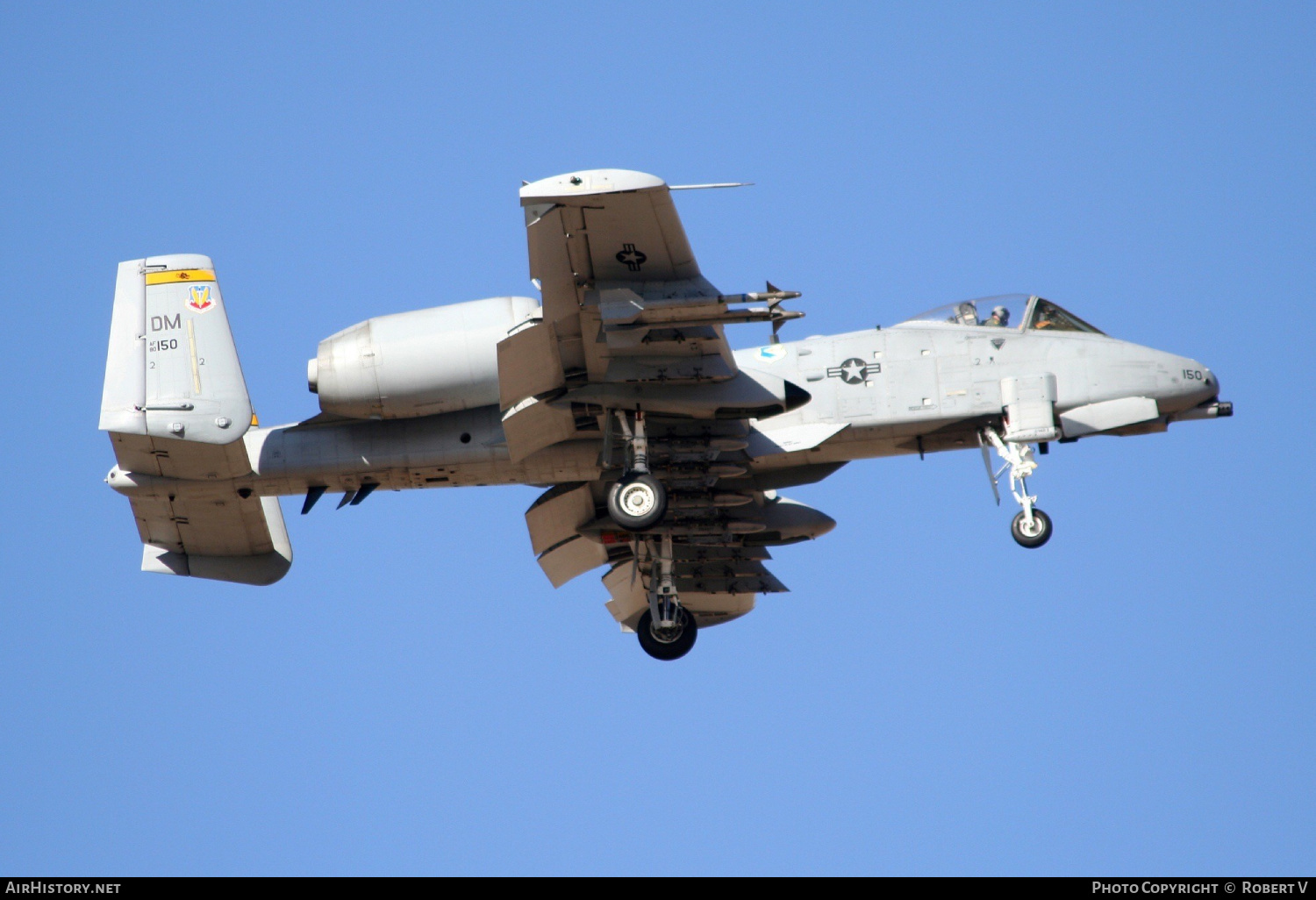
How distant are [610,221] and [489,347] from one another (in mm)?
2677

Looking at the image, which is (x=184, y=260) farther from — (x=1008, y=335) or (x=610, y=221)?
(x=1008, y=335)

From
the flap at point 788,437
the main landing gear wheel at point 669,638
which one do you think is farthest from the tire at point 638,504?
the main landing gear wheel at point 669,638

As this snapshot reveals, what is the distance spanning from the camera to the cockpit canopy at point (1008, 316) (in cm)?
2050

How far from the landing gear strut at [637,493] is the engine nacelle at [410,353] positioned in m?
2.03

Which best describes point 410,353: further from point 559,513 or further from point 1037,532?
point 1037,532

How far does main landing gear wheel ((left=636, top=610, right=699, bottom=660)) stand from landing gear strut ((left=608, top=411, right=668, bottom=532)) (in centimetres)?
422

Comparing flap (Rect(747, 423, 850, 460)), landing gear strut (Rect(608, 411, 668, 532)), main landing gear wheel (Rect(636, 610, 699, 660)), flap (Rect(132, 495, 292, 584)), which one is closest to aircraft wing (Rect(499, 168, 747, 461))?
landing gear strut (Rect(608, 411, 668, 532))

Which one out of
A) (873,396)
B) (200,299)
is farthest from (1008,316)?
(200,299)

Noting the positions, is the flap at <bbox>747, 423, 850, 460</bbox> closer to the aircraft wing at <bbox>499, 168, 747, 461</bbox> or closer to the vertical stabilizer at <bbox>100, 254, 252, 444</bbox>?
the aircraft wing at <bbox>499, 168, 747, 461</bbox>

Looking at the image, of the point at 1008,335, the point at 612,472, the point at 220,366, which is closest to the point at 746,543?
the point at 612,472

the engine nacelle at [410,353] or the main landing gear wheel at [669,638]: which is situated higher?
the engine nacelle at [410,353]

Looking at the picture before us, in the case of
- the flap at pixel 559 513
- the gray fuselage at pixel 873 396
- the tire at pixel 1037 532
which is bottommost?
the tire at pixel 1037 532

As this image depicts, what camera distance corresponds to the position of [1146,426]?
20.6 meters

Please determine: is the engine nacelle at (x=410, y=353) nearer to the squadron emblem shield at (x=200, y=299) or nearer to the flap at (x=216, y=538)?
the squadron emblem shield at (x=200, y=299)
